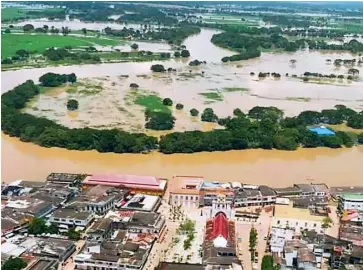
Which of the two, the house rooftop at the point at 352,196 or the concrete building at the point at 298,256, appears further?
the house rooftop at the point at 352,196

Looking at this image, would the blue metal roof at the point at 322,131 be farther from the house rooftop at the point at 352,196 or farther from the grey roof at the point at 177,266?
the grey roof at the point at 177,266

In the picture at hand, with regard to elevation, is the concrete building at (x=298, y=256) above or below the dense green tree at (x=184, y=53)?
above

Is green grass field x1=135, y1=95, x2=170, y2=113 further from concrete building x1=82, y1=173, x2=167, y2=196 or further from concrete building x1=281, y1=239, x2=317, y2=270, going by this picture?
A: concrete building x1=281, y1=239, x2=317, y2=270

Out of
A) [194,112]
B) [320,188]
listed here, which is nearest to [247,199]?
[320,188]

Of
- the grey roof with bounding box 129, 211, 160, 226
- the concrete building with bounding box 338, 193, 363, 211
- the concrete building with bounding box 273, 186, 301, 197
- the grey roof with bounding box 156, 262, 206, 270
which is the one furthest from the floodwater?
the grey roof with bounding box 156, 262, 206, 270

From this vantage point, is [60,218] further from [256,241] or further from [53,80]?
[53,80]

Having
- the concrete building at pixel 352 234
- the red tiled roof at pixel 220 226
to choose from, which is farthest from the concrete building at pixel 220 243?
the concrete building at pixel 352 234

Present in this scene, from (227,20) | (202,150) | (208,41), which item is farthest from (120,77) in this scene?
(227,20)
